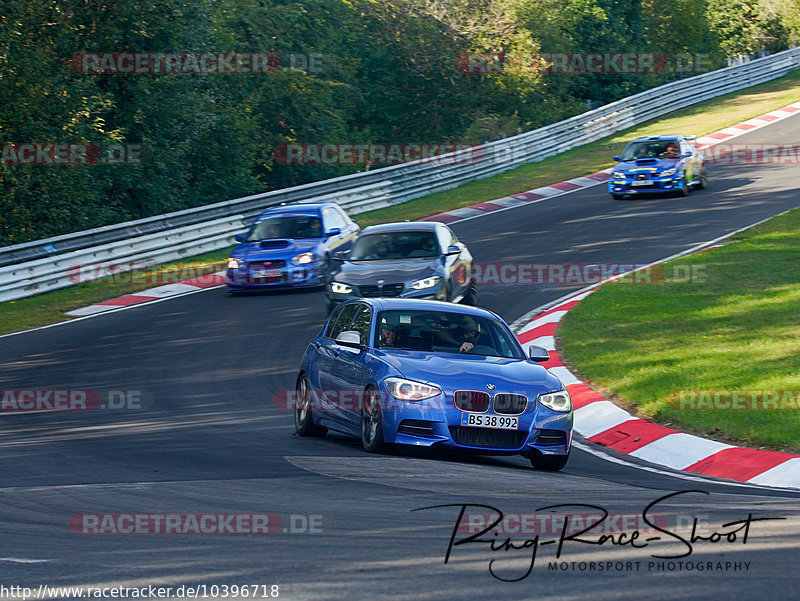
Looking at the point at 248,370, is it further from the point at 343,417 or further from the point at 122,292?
the point at 122,292

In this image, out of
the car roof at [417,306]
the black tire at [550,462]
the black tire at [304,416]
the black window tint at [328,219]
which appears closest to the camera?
the black tire at [550,462]

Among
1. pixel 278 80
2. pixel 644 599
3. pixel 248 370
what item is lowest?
pixel 248 370

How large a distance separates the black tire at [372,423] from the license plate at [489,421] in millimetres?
758

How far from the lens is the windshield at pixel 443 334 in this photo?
33.7 feet

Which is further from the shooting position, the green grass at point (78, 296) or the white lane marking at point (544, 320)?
the green grass at point (78, 296)

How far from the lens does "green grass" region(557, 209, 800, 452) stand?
1055 cm

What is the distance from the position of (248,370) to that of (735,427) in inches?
272

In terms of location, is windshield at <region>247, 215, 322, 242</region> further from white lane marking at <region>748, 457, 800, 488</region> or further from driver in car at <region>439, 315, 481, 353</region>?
white lane marking at <region>748, 457, 800, 488</region>

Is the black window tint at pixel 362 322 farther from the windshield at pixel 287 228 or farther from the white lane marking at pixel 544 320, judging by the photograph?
the windshield at pixel 287 228

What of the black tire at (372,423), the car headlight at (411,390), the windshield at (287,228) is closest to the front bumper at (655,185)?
the windshield at (287,228)

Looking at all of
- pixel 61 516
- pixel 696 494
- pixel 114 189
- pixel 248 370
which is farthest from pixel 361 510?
pixel 114 189

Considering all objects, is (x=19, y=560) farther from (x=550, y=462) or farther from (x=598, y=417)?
(x=598, y=417)

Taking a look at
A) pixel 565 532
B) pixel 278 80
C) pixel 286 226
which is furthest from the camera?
pixel 278 80

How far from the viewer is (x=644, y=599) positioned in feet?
16.6
